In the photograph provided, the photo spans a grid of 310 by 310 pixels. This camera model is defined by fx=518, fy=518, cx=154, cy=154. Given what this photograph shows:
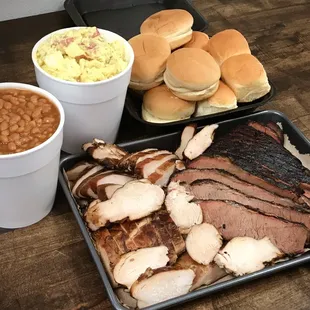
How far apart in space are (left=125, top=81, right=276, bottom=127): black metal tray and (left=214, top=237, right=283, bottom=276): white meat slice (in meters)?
0.37

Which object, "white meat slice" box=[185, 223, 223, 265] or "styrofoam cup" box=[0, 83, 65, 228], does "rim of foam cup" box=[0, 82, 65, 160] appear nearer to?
"styrofoam cup" box=[0, 83, 65, 228]

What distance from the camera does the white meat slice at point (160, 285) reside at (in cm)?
94

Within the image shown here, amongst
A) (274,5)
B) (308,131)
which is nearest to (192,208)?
(308,131)

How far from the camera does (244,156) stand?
1185mm

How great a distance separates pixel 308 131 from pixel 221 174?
1.37ft

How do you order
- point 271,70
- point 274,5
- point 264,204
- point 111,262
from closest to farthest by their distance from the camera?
point 111,262
point 264,204
point 271,70
point 274,5

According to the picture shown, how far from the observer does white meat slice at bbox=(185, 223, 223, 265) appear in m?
1.00

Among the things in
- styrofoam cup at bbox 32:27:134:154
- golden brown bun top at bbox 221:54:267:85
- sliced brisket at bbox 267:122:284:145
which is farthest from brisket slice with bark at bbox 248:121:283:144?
styrofoam cup at bbox 32:27:134:154

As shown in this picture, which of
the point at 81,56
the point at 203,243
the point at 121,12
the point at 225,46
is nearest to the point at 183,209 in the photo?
the point at 203,243

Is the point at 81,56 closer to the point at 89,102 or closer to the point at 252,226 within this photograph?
the point at 89,102

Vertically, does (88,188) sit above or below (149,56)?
below

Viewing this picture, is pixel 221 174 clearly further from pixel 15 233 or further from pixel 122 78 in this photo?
pixel 15 233

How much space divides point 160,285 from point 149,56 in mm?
637

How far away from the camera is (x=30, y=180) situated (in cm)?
101
